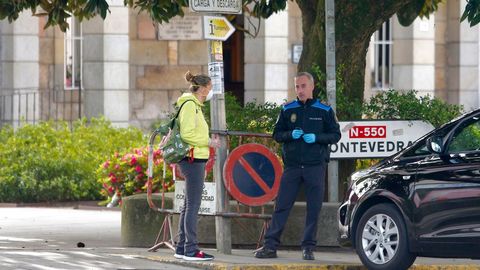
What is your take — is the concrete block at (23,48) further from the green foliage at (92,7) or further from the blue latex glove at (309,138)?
the blue latex glove at (309,138)

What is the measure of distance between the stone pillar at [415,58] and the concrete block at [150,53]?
465cm

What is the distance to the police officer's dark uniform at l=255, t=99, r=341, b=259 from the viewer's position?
1452 cm

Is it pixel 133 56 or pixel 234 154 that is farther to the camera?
pixel 133 56

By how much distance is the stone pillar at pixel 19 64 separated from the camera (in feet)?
90.0

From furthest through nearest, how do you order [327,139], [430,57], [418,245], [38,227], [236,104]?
[430,57] → [38,227] → [236,104] → [327,139] → [418,245]

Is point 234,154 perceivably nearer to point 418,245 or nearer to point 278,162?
point 278,162

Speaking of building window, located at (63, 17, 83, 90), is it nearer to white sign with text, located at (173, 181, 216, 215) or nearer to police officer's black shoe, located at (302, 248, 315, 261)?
white sign with text, located at (173, 181, 216, 215)

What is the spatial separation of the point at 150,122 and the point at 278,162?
13.6 metres

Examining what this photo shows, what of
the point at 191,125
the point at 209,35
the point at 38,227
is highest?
the point at 209,35

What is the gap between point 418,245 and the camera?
13.4 m

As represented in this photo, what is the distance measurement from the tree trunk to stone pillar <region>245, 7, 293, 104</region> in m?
10.8

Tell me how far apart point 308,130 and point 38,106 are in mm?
13919

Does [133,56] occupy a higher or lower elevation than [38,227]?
higher

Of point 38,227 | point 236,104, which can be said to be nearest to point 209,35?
point 236,104
